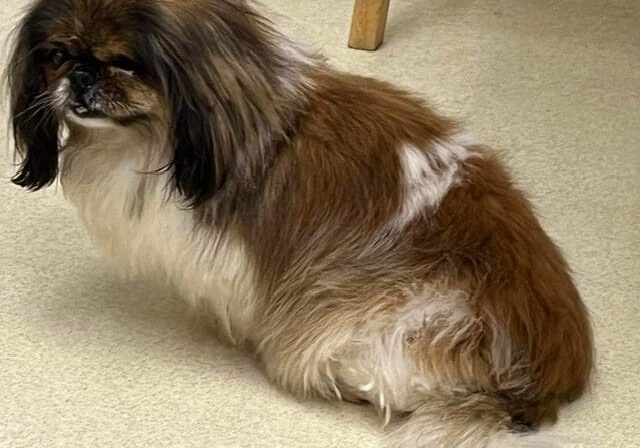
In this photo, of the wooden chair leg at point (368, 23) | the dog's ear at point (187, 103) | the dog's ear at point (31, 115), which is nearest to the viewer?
the dog's ear at point (187, 103)

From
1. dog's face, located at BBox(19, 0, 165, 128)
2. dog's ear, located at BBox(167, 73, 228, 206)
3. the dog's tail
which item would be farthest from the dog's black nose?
the dog's tail

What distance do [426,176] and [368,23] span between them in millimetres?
1048

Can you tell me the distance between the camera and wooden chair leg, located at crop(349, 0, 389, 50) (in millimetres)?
2506

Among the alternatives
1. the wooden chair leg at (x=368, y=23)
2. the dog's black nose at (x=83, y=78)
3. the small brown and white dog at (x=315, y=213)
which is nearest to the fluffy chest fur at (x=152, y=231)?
the small brown and white dog at (x=315, y=213)

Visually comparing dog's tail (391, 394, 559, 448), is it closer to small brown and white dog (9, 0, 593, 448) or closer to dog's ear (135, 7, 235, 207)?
small brown and white dog (9, 0, 593, 448)

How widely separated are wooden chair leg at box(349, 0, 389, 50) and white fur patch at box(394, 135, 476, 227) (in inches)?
39.7

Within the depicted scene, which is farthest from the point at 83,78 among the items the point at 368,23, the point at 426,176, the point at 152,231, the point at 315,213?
the point at 368,23

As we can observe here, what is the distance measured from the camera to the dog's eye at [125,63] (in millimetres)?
1402

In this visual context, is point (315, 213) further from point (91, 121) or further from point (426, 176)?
point (91, 121)

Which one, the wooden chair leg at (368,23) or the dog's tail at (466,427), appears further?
the wooden chair leg at (368,23)

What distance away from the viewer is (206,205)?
151 centimetres

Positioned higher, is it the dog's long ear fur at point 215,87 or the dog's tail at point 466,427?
the dog's long ear fur at point 215,87

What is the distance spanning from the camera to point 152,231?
156cm

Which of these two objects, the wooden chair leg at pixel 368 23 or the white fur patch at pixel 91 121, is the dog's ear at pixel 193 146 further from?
the wooden chair leg at pixel 368 23
